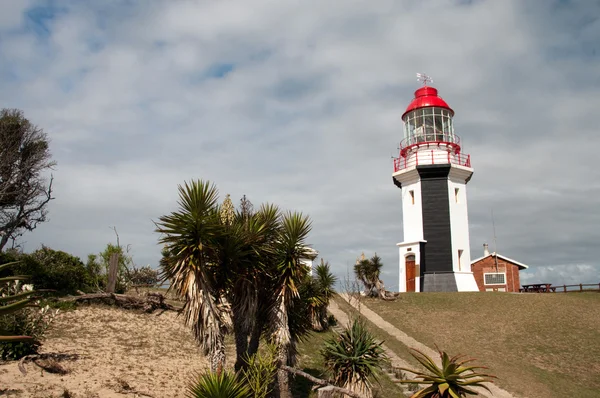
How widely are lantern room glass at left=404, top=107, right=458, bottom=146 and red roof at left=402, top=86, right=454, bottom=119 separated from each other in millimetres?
284

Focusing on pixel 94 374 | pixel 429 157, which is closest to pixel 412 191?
pixel 429 157

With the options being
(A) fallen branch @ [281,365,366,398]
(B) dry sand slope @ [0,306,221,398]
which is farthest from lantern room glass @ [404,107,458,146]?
(A) fallen branch @ [281,365,366,398]

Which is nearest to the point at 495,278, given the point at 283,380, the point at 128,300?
the point at 128,300

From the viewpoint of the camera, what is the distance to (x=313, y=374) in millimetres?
14586

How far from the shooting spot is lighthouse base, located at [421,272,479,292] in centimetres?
3011

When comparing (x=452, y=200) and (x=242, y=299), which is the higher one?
(x=452, y=200)

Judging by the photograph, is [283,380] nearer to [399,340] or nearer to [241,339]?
[241,339]

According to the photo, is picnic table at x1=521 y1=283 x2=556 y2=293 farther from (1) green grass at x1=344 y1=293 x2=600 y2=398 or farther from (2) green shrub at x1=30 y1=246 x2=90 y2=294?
(2) green shrub at x1=30 y1=246 x2=90 y2=294

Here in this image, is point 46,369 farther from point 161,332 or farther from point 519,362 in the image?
point 519,362

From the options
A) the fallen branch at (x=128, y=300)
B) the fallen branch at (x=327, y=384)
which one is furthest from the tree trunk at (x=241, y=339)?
the fallen branch at (x=128, y=300)

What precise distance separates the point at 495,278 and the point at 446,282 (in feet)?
25.1

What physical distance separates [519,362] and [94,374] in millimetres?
14499

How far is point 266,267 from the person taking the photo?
11.2m

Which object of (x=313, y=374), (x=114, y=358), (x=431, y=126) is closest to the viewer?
(x=114, y=358)
